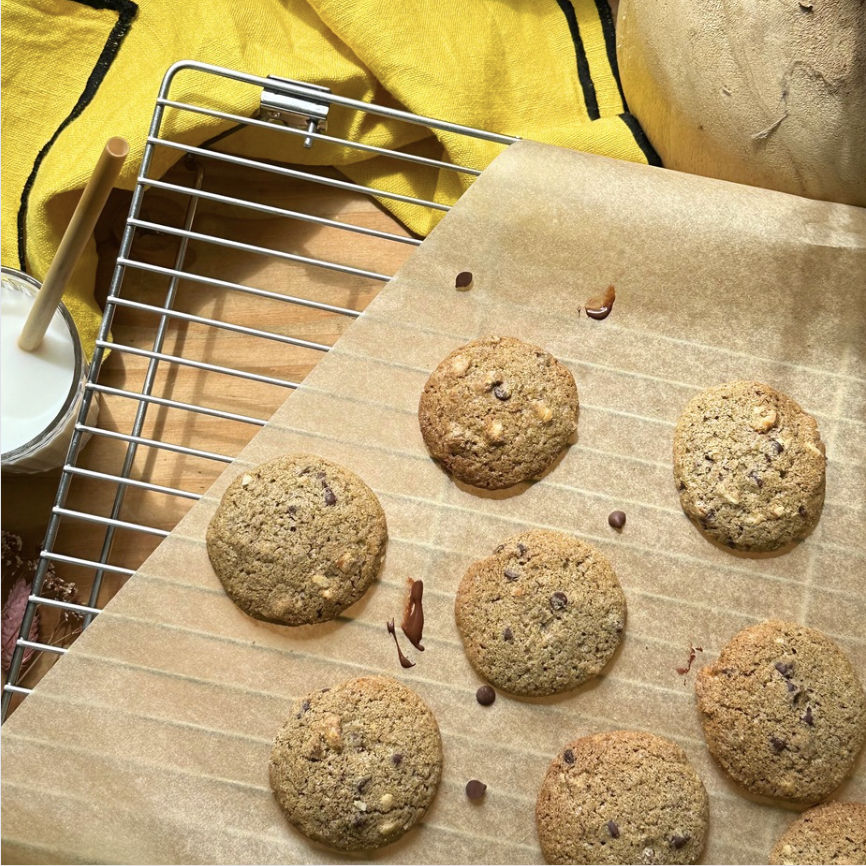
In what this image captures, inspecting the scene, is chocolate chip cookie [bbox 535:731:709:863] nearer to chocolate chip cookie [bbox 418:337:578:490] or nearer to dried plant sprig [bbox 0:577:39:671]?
chocolate chip cookie [bbox 418:337:578:490]

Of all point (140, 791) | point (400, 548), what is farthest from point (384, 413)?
Result: point (140, 791)

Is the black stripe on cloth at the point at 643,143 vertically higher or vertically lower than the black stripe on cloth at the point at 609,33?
lower

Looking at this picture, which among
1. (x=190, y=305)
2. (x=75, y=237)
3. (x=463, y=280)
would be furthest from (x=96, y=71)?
(x=463, y=280)

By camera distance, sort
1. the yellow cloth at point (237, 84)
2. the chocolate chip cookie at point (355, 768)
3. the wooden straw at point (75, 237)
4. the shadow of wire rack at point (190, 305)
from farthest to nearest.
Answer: the yellow cloth at point (237, 84)
the shadow of wire rack at point (190, 305)
the chocolate chip cookie at point (355, 768)
the wooden straw at point (75, 237)

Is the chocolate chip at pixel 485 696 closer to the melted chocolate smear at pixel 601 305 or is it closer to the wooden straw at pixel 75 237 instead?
the melted chocolate smear at pixel 601 305

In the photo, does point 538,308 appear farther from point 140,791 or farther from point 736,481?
point 140,791

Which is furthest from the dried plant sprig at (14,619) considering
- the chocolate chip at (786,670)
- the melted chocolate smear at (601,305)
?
the chocolate chip at (786,670)

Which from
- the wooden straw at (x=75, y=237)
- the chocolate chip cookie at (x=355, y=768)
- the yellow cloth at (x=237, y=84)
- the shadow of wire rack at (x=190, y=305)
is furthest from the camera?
the yellow cloth at (x=237, y=84)
